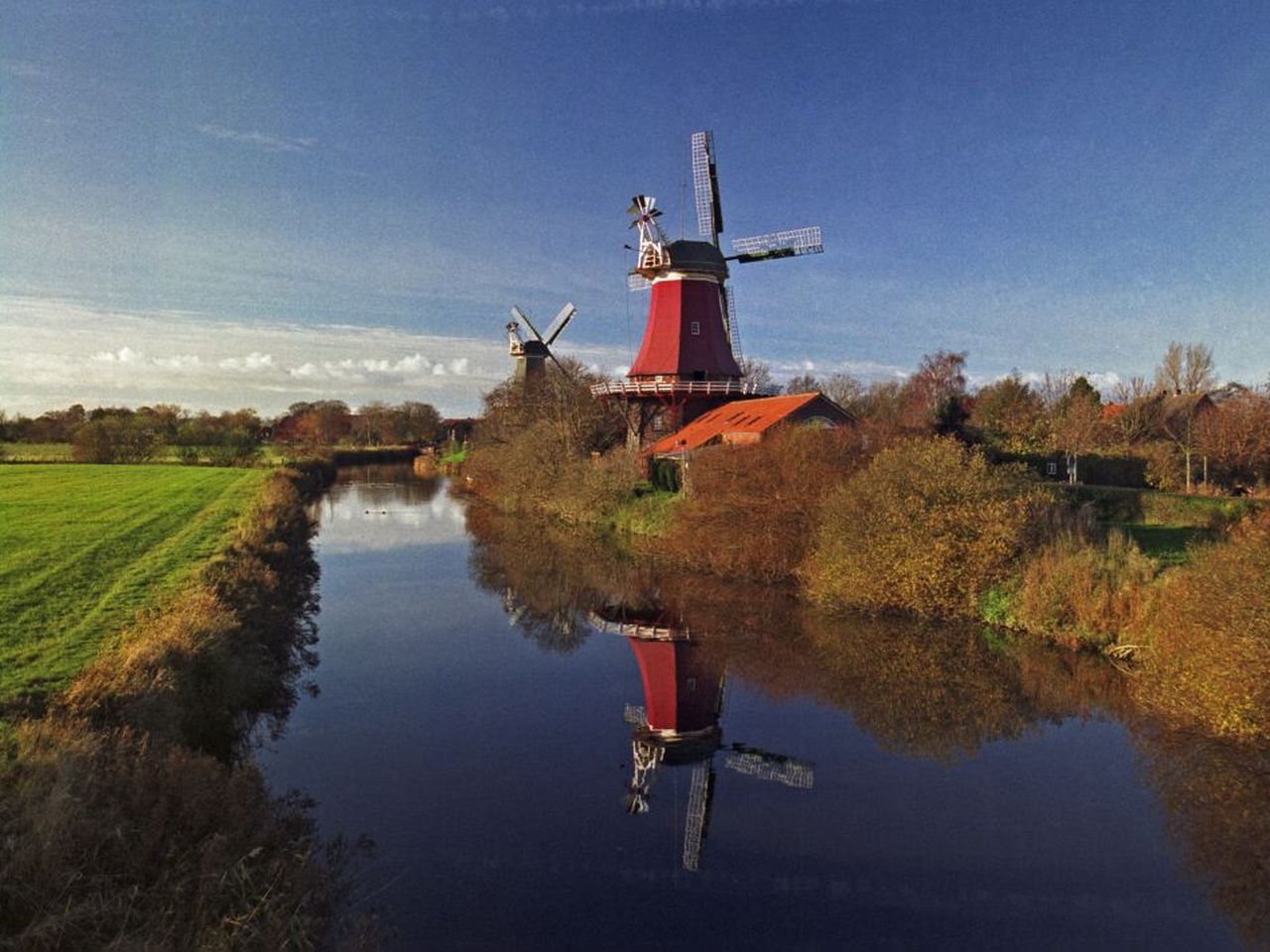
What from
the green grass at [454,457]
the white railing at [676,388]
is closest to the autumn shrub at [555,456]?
the white railing at [676,388]

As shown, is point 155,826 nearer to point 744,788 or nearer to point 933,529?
point 744,788

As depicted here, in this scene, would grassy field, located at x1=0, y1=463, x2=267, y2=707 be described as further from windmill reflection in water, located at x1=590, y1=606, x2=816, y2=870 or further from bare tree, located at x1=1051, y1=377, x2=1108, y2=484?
bare tree, located at x1=1051, y1=377, x2=1108, y2=484

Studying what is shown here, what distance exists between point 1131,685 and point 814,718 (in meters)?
4.75

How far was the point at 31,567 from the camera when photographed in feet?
48.2

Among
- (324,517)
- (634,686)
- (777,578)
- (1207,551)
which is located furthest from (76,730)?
(324,517)

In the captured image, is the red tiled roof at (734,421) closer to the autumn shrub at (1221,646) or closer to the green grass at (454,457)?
the autumn shrub at (1221,646)

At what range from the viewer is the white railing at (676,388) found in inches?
1203

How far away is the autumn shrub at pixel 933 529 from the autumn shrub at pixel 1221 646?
13.9 feet

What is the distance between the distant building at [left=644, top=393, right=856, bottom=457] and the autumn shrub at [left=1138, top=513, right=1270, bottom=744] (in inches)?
459

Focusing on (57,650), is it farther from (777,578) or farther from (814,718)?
(777,578)

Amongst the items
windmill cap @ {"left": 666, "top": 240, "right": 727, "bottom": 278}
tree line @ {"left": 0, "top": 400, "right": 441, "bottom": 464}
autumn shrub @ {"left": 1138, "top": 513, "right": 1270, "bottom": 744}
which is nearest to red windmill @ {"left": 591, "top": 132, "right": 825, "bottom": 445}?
windmill cap @ {"left": 666, "top": 240, "right": 727, "bottom": 278}

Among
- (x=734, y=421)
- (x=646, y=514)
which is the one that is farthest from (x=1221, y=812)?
(x=734, y=421)

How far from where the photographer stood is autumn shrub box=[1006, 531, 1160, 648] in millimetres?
13031

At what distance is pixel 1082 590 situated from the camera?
13555 millimetres
